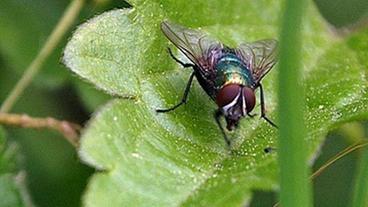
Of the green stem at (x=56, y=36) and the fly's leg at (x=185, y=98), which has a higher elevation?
the fly's leg at (x=185, y=98)

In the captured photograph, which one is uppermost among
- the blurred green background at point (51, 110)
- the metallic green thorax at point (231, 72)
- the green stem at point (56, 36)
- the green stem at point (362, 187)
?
the green stem at point (362, 187)

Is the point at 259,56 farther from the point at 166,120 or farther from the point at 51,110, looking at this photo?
the point at 51,110

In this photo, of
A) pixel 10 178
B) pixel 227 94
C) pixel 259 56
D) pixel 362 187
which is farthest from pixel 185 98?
pixel 362 187

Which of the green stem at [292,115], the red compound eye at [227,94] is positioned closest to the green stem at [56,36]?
the red compound eye at [227,94]

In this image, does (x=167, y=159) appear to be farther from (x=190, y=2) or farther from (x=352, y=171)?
(x=352, y=171)

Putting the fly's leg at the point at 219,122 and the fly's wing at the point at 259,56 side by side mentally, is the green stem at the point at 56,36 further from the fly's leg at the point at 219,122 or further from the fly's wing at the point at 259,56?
the fly's leg at the point at 219,122

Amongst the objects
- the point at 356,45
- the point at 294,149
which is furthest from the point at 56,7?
the point at 294,149
